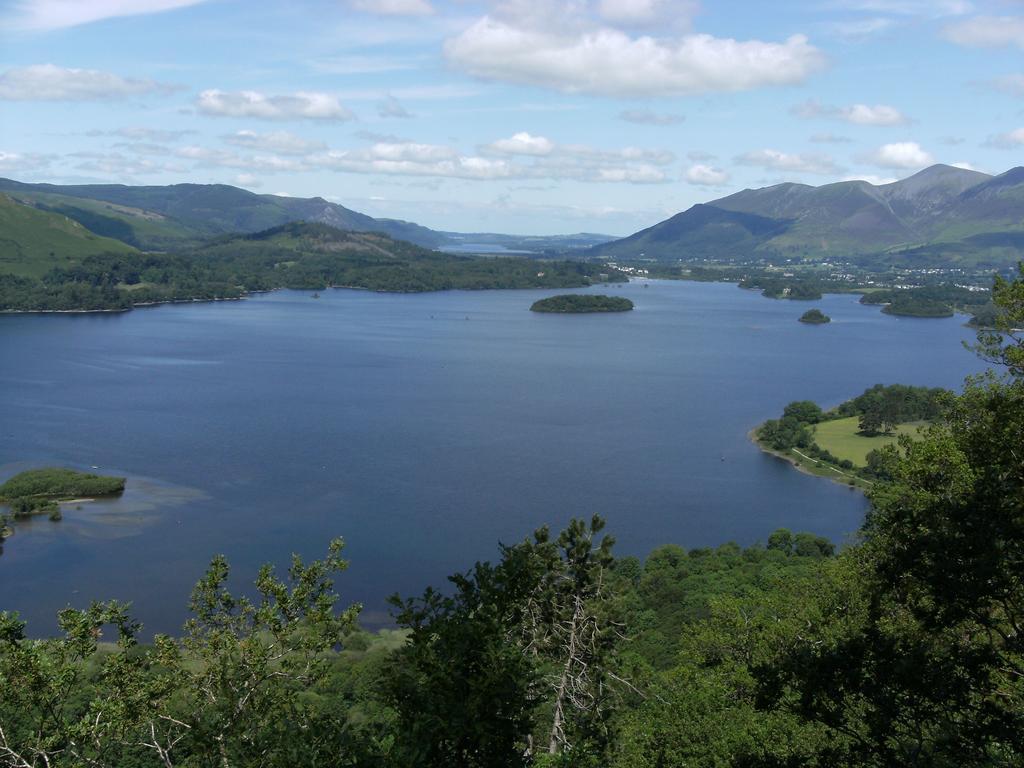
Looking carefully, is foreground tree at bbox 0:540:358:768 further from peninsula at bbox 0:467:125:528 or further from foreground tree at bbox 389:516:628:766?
peninsula at bbox 0:467:125:528

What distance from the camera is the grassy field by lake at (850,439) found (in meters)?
38.8

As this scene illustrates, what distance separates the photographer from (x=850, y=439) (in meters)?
41.4

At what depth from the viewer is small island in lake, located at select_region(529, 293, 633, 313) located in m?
100

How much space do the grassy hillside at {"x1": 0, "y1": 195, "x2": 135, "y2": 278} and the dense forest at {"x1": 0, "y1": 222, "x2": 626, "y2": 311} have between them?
416 cm

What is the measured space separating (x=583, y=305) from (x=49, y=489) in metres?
76.4

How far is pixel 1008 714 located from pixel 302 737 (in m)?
3.76

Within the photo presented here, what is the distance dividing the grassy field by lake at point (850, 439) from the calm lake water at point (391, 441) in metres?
3.60

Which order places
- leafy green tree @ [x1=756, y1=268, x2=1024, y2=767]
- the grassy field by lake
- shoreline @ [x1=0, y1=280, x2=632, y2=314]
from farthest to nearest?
shoreline @ [x1=0, y1=280, x2=632, y2=314], the grassy field by lake, leafy green tree @ [x1=756, y1=268, x2=1024, y2=767]

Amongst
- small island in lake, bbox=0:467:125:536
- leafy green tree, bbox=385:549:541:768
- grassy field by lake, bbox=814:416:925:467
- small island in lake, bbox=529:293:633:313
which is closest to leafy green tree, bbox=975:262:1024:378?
leafy green tree, bbox=385:549:541:768

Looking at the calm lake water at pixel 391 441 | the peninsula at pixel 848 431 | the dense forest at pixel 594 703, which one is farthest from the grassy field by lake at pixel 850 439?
the dense forest at pixel 594 703

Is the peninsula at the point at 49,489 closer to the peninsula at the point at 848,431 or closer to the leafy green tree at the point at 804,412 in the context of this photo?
the peninsula at the point at 848,431

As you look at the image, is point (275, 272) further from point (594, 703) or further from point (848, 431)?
point (594, 703)

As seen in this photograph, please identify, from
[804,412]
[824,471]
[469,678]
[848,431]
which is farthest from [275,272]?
[469,678]

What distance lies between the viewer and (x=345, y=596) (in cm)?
2369
